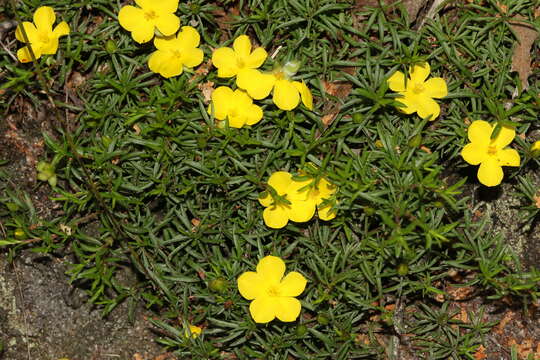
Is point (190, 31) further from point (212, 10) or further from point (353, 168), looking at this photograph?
point (353, 168)

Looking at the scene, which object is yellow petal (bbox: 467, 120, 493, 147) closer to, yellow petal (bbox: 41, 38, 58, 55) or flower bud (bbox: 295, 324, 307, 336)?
flower bud (bbox: 295, 324, 307, 336)

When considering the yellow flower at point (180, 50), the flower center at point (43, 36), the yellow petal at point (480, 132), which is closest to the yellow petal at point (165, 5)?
the yellow flower at point (180, 50)

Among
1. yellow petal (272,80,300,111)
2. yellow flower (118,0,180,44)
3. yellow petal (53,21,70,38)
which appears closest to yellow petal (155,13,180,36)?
yellow flower (118,0,180,44)

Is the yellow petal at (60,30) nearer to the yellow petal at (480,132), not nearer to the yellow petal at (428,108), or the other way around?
the yellow petal at (428,108)

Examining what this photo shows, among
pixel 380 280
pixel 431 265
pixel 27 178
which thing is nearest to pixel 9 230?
pixel 27 178

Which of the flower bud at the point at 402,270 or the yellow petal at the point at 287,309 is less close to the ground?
the flower bud at the point at 402,270

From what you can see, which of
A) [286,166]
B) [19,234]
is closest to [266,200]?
[286,166]

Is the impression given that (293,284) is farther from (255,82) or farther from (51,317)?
(51,317)
